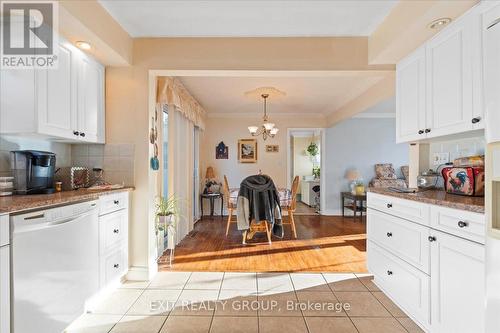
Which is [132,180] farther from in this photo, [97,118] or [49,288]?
[49,288]

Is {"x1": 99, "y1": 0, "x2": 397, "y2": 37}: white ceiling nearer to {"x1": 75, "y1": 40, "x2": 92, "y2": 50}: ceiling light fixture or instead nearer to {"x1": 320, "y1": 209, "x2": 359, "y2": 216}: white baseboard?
{"x1": 75, "y1": 40, "x2": 92, "y2": 50}: ceiling light fixture

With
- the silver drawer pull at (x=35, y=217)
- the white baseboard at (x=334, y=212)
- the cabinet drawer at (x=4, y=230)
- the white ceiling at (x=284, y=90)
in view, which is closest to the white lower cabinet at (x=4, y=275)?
the cabinet drawer at (x=4, y=230)

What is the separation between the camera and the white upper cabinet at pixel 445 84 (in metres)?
1.78

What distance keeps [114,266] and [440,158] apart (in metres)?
3.16

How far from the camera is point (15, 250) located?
4.43ft

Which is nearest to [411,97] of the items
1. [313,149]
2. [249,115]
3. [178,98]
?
[178,98]

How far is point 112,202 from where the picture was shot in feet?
7.79

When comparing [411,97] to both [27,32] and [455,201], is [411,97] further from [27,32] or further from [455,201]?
[27,32]

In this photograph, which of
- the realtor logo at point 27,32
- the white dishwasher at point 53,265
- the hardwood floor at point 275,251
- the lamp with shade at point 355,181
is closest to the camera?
the white dishwasher at point 53,265

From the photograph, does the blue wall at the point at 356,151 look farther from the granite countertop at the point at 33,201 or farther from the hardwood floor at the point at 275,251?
the granite countertop at the point at 33,201

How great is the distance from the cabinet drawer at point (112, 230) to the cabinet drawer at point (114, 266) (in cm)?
7

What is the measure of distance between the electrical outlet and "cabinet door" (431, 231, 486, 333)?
113 centimetres

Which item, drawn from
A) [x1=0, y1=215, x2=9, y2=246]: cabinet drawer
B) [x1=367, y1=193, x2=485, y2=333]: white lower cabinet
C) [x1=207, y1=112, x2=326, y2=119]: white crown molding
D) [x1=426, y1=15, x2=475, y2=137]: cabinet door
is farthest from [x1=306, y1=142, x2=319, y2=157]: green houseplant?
[x1=0, y1=215, x2=9, y2=246]: cabinet drawer

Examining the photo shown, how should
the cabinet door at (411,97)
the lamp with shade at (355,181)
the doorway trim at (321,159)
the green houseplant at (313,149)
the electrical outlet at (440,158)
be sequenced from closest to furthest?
the cabinet door at (411,97) < the electrical outlet at (440,158) < the lamp with shade at (355,181) < the doorway trim at (321,159) < the green houseplant at (313,149)
